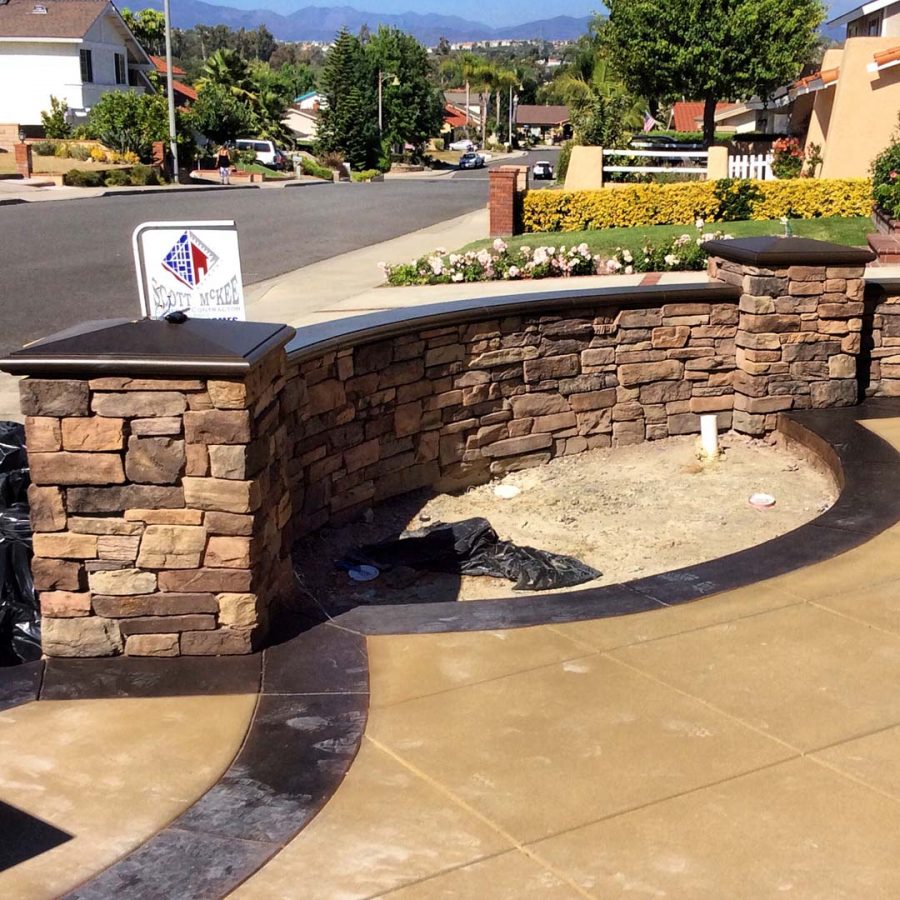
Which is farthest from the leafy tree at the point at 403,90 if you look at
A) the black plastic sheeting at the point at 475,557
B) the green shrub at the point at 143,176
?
the black plastic sheeting at the point at 475,557

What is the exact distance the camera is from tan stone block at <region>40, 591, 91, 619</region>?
16.2ft

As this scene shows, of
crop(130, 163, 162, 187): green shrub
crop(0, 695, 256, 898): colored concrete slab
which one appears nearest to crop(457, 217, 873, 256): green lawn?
crop(0, 695, 256, 898): colored concrete slab

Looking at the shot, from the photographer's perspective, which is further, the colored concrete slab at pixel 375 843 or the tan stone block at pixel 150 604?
the tan stone block at pixel 150 604

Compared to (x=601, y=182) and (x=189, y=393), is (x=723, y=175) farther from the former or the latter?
(x=189, y=393)

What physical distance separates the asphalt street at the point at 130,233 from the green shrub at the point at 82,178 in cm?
448

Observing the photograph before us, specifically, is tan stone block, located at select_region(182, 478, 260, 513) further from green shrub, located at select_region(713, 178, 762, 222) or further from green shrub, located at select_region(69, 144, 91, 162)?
green shrub, located at select_region(69, 144, 91, 162)

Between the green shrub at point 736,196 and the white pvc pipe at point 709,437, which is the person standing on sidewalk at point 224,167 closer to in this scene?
the green shrub at point 736,196

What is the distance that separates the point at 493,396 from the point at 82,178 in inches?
1592

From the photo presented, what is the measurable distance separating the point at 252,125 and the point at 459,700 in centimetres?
7679

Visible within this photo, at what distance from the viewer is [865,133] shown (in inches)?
1029

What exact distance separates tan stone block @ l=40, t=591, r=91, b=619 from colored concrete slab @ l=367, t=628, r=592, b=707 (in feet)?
3.86

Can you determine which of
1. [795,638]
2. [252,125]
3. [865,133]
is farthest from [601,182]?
[252,125]

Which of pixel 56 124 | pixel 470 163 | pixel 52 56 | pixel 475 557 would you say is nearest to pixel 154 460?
pixel 475 557

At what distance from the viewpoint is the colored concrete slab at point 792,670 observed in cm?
439
